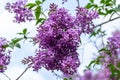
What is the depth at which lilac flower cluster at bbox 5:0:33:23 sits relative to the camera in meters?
3.65

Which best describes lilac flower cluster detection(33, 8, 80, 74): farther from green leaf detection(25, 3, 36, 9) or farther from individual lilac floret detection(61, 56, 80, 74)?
green leaf detection(25, 3, 36, 9)

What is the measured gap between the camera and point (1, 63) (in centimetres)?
320

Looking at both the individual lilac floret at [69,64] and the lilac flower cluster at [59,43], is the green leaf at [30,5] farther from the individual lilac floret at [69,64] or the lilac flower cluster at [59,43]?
the individual lilac floret at [69,64]

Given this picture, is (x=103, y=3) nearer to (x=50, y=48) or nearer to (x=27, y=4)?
(x=27, y=4)

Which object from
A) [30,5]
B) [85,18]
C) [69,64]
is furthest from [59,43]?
[30,5]

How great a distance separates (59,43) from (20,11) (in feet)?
3.75

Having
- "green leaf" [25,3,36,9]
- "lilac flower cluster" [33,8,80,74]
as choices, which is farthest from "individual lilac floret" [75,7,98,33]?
"green leaf" [25,3,36,9]

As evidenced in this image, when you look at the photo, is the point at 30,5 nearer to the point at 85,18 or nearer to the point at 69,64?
the point at 85,18

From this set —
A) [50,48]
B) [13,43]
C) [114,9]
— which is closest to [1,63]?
[13,43]

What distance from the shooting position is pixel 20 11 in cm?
369

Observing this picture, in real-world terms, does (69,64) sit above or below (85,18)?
below

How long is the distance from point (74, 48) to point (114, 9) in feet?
3.14

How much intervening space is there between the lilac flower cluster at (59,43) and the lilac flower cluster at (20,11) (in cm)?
83

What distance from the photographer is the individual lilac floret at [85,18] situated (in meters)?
3.18
